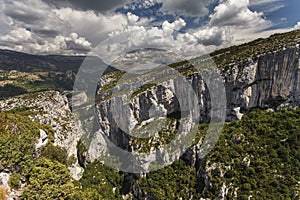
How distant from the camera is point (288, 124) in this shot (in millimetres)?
50750

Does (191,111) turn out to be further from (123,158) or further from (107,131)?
(107,131)

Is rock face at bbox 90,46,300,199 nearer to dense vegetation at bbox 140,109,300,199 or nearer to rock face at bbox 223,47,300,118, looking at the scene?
rock face at bbox 223,47,300,118

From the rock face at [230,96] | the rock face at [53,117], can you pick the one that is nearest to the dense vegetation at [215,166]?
the rock face at [230,96]

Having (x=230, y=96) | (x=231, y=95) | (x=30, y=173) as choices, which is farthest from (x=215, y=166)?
(x=30, y=173)

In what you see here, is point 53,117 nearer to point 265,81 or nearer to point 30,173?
point 30,173

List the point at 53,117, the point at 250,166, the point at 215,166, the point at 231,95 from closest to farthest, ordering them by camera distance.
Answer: the point at 250,166
the point at 215,166
the point at 231,95
the point at 53,117

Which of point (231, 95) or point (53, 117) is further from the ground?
point (231, 95)

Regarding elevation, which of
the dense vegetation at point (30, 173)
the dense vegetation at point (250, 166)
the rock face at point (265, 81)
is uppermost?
the rock face at point (265, 81)

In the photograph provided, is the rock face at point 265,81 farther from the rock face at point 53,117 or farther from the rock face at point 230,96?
the rock face at point 53,117

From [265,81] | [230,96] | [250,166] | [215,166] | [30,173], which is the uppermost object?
[265,81]

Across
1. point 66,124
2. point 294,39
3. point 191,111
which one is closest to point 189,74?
point 191,111

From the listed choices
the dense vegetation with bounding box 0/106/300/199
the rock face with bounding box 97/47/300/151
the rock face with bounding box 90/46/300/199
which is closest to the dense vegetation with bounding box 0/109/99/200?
the dense vegetation with bounding box 0/106/300/199

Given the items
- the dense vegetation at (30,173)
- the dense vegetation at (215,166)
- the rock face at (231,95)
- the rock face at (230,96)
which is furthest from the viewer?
the rock face at (231,95)

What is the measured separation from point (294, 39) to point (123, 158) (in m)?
Result: 59.9
